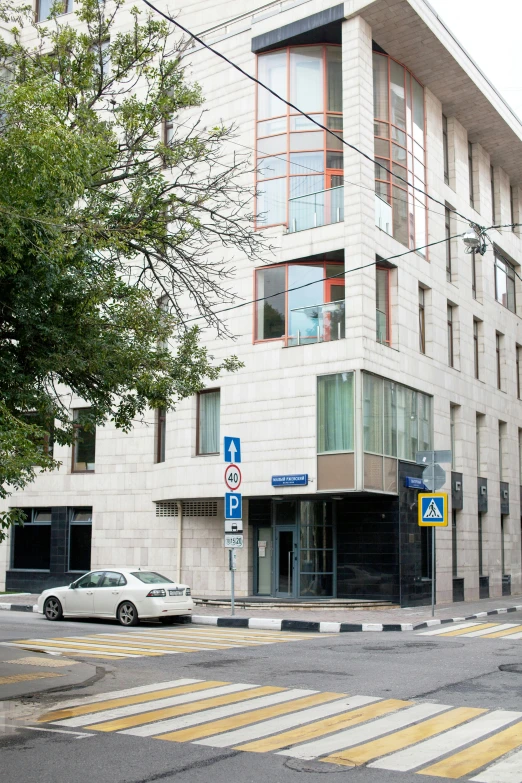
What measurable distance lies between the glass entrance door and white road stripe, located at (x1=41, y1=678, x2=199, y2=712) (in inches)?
560

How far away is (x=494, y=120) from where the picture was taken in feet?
109

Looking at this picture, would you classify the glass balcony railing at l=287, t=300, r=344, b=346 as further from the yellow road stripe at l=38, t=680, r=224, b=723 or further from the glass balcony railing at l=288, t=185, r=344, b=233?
the yellow road stripe at l=38, t=680, r=224, b=723

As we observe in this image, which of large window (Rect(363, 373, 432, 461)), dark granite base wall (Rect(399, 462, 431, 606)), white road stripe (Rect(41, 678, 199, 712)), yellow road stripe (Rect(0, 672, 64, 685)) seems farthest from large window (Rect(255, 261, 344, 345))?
white road stripe (Rect(41, 678, 199, 712))

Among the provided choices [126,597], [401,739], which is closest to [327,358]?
[126,597]

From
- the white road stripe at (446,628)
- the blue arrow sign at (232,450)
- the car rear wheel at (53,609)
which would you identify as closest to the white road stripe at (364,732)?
the white road stripe at (446,628)

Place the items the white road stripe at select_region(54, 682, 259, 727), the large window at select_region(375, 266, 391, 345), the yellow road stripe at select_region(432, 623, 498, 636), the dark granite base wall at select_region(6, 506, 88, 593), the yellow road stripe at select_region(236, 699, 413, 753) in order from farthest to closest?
the dark granite base wall at select_region(6, 506, 88, 593) < the large window at select_region(375, 266, 391, 345) < the yellow road stripe at select_region(432, 623, 498, 636) < the white road stripe at select_region(54, 682, 259, 727) < the yellow road stripe at select_region(236, 699, 413, 753)

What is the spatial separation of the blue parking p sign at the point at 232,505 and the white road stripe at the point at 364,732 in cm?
1154

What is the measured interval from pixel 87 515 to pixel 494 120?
69.1ft

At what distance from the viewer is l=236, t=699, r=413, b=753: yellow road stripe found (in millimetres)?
7609

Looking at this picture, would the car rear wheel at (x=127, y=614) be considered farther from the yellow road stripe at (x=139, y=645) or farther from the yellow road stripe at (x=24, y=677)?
the yellow road stripe at (x=24, y=677)

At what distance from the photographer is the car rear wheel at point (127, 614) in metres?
19.6

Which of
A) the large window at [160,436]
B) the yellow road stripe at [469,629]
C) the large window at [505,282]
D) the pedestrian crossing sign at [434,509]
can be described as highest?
the large window at [505,282]

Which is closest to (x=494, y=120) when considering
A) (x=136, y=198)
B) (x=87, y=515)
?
(x=87, y=515)

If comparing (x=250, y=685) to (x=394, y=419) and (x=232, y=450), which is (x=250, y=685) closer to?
(x=232, y=450)
